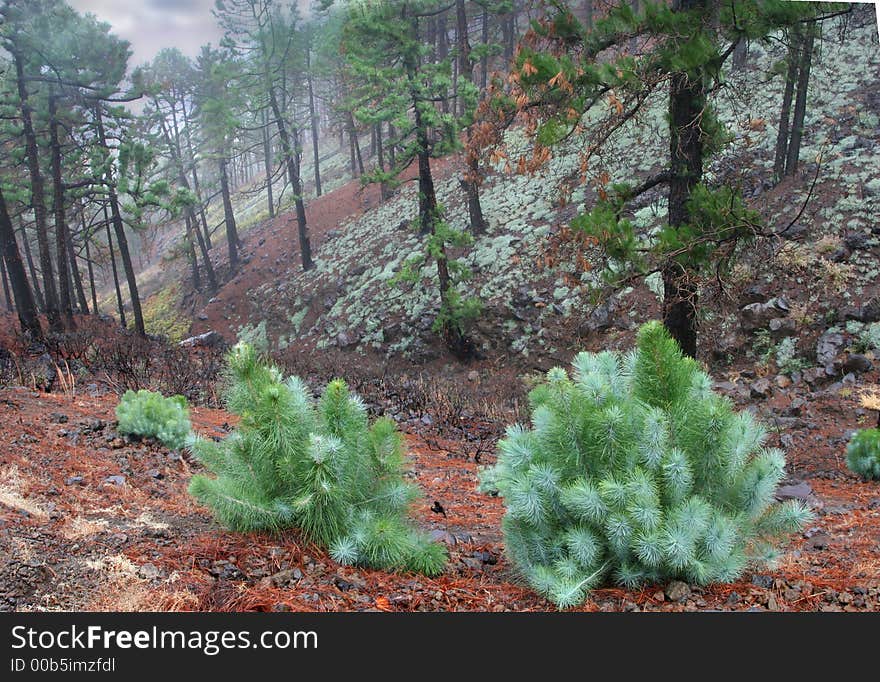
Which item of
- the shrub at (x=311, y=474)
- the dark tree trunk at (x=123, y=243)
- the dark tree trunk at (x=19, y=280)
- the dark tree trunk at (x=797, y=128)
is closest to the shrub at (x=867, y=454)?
the shrub at (x=311, y=474)

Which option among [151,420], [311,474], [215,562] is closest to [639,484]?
[311,474]

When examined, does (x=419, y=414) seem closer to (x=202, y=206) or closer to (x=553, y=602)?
(x=553, y=602)

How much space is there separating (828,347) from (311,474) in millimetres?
6570

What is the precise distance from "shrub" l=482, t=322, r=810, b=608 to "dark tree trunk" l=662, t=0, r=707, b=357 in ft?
7.84

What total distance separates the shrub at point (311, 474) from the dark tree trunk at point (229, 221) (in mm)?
7933

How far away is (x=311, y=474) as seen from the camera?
89.4 inches

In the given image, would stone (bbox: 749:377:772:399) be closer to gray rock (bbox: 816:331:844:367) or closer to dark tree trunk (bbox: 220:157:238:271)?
gray rock (bbox: 816:331:844:367)

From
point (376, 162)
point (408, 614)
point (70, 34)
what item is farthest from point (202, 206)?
point (408, 614)

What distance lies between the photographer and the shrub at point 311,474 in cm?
228

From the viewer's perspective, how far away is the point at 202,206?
1024cm

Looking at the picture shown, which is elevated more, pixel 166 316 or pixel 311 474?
pixel 311 474

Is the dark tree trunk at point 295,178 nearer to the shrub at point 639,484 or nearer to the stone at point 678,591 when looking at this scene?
the shrub at point 639,484

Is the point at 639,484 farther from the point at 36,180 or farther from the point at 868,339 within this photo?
the point at 36,180

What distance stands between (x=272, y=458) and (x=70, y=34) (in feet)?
21.3
